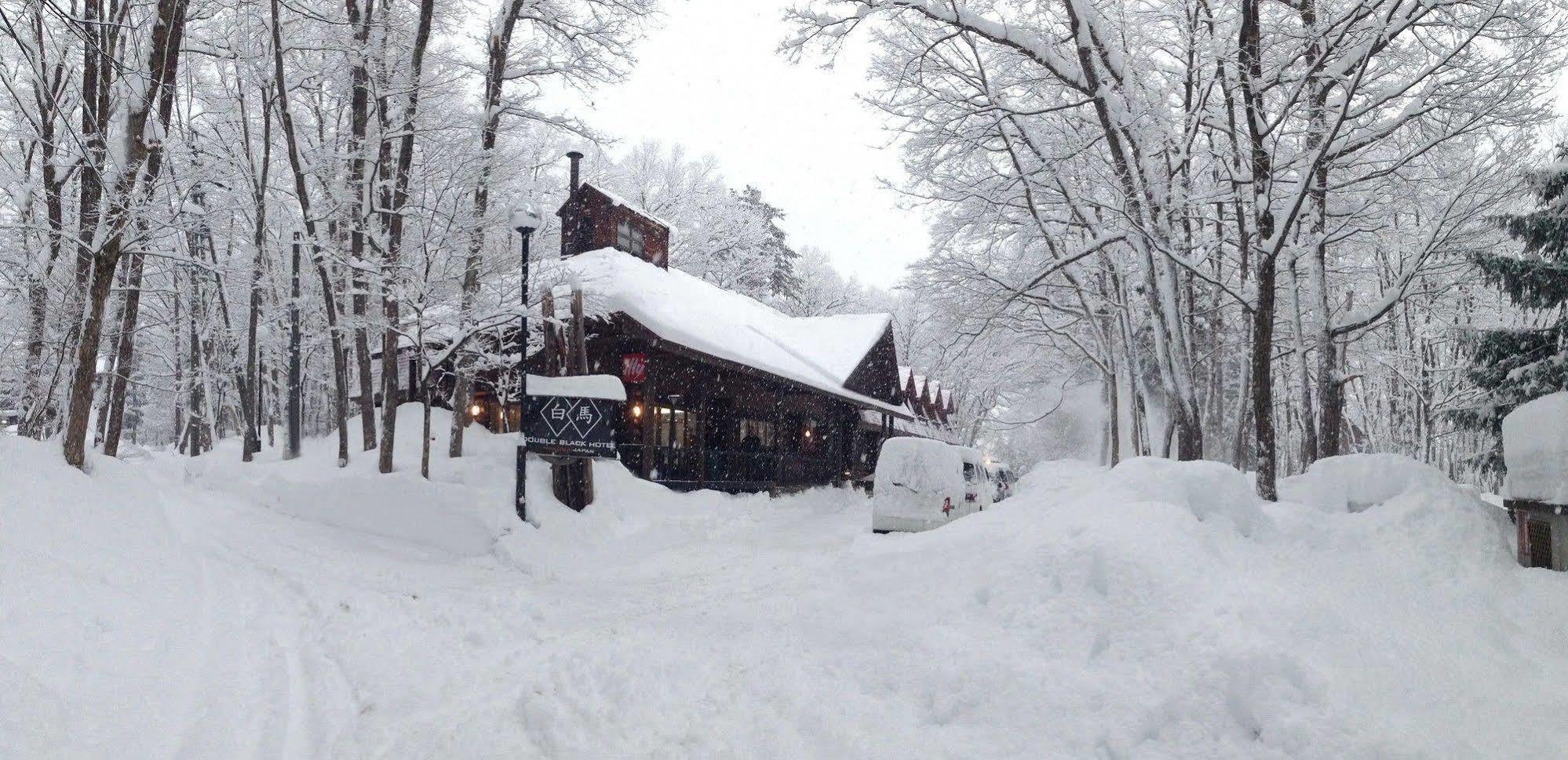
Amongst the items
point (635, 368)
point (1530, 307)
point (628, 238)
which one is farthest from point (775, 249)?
point (1530, 307)

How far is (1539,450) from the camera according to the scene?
654 cm

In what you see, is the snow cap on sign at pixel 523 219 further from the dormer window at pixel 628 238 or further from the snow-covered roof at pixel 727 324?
the dormer window at pixel 628 238

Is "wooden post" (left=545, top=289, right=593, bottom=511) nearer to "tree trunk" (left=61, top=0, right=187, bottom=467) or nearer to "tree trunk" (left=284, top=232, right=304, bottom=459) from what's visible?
"tree trunk" (left=61, top=0, right=187, bottom=467)

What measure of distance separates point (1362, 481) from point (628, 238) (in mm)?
20481

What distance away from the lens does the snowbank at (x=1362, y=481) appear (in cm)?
779

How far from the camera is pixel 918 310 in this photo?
41.9m

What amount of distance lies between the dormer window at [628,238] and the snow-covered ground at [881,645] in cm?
1625

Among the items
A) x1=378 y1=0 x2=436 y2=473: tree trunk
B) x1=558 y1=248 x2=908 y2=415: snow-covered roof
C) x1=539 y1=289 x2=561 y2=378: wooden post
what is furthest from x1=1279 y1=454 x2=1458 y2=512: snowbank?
x1=378 y1=0 x2=436 y2=473: tree trunk

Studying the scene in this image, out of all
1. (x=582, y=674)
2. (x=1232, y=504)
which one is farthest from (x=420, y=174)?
(x=1232, y=504)

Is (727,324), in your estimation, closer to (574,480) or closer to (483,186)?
(483,186)

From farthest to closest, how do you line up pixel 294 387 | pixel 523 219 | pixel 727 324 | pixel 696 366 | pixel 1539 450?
1. pixel 727 324
2. pixel 696 366
3. pixel 294 387
4. pixel 523 219
5. pixel 1539 450

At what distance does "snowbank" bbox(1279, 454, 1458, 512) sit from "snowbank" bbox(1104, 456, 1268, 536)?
219cm

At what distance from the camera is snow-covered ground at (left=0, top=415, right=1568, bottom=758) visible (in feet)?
13.2

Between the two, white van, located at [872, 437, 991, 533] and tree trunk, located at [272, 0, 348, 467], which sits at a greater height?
tree trunk, located at [272, 0, 348, 467]
